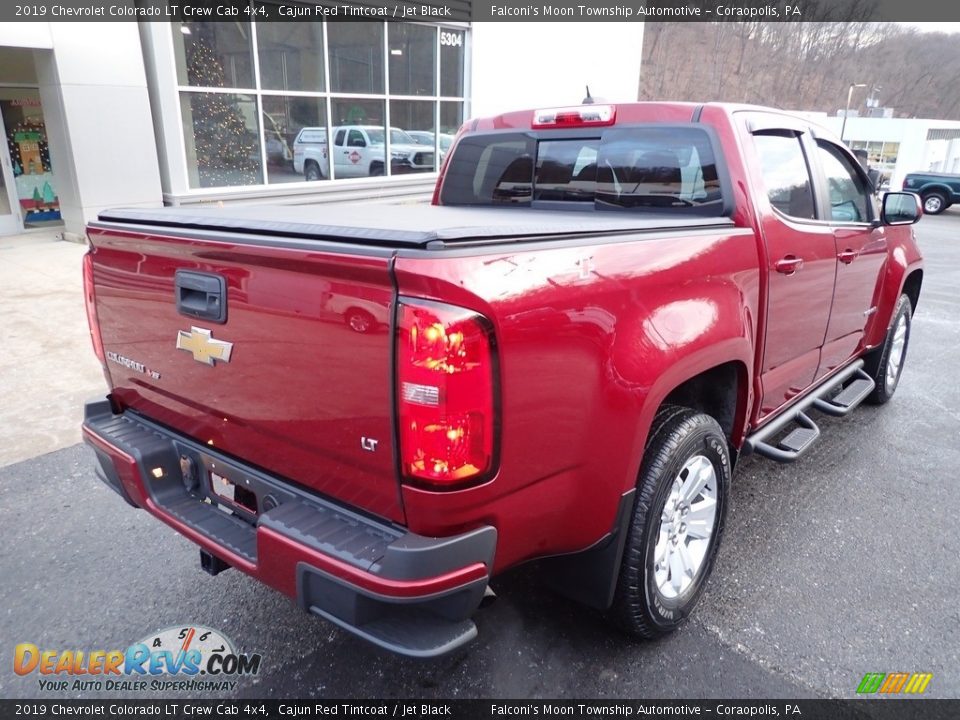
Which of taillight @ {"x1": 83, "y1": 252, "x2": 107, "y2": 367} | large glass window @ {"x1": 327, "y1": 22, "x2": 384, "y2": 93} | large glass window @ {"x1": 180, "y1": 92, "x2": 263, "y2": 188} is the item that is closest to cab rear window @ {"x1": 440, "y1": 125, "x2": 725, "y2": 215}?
taillight @ {"x1": 83, "y1": 252, "x2": 107, "y2": 367}

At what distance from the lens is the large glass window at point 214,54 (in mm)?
10719

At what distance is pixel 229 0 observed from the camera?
11086 mm

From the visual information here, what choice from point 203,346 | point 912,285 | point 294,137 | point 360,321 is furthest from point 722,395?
point 294,137

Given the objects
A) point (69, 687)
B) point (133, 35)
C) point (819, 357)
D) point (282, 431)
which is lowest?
point (69, 687)

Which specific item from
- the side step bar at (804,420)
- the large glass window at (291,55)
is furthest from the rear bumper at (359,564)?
the large glass window at (291,55)

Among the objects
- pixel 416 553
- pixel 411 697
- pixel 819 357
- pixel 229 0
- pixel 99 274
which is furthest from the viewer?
pixel 229 0

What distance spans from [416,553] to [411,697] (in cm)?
92

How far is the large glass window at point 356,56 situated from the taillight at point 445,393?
12598mm

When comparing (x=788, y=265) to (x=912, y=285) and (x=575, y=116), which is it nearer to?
(x=575, y=116)

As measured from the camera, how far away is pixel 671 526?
255 cm

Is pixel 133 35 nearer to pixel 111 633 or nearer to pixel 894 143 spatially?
Answer: pixel 111 633

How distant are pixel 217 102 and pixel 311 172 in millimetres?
2197

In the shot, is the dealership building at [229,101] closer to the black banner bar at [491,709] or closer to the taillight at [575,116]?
the taillight at [575,116]

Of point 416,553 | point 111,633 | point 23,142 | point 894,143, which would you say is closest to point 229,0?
point 23,142
